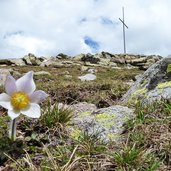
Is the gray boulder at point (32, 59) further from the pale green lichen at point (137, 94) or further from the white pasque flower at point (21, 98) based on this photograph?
the white pasque flower at point (21, 98)

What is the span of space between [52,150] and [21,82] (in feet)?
2.89

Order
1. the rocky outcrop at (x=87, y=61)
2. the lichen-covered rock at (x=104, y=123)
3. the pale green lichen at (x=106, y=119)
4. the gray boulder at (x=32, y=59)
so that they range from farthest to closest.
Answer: the gray boulder at (x=32, y=59), the rocky outcrop at (x=87, y=61), the pale green lichen at (x=106, y=119), the lichen-covered rock at (x=104, y=123)

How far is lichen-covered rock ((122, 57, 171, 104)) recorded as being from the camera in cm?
738

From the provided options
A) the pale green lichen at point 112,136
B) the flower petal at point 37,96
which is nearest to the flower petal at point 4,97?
the flower petal at point 37,96

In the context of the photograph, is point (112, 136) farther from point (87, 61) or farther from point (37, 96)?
point (87, 61)

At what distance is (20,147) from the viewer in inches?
206

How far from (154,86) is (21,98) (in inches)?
159

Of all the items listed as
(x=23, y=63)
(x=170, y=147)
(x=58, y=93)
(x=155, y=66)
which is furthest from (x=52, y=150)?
(x=23, y=63)

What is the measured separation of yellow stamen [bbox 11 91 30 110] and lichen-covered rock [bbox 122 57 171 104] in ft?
8.68

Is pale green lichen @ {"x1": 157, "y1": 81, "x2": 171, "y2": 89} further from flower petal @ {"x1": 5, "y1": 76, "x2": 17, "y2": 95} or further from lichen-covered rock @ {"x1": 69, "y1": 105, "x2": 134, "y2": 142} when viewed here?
flower petal @ {"x1": 5, "y1": 76, "x2": 17, "y2": 95}

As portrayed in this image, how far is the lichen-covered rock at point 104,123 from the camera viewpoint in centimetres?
574

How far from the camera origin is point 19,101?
15.9 feet

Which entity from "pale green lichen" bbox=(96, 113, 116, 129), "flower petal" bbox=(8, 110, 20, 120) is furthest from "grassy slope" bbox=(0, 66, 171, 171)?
"flower petal" bbox=(8, 110, 20, 120)

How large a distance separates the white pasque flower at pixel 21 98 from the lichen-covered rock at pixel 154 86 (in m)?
2.56
